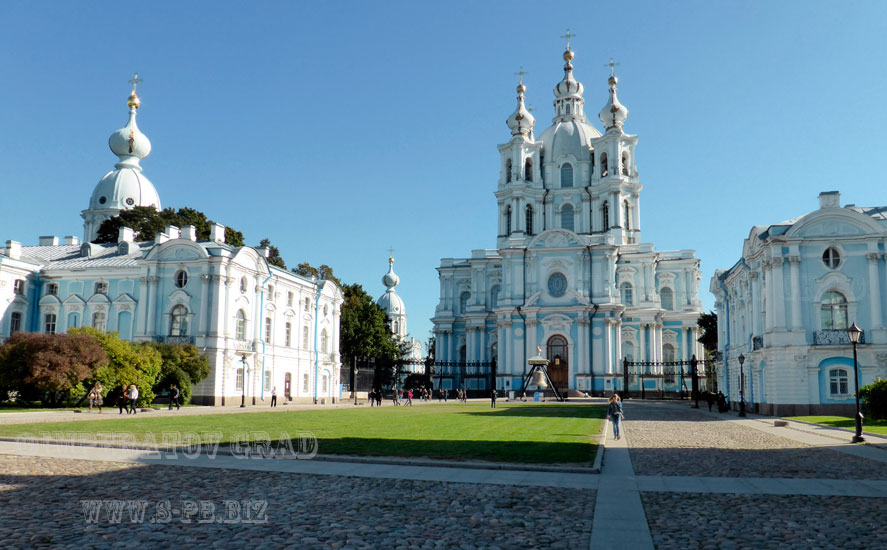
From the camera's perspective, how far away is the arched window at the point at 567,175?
82688 millimetres

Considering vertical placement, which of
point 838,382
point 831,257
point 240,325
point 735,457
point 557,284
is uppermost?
point 557,284

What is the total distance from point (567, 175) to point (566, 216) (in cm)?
485

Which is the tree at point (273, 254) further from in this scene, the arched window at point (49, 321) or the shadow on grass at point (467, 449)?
the shadow on grass at point (467, 449)

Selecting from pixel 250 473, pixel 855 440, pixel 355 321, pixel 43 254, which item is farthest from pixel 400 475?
pixel 355 321

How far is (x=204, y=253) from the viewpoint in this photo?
47344 mm

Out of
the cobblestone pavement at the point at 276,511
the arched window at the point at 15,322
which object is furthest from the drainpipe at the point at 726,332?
the arched window at the point at 15,322

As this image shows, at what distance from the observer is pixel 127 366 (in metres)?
38.7

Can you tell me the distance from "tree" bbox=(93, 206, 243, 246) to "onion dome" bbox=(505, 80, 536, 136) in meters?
34.8

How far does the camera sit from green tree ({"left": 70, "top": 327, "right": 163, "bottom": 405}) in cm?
3819

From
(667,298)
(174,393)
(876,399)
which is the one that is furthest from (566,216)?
(876,399)

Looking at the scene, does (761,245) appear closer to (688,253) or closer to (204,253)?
(204,253)

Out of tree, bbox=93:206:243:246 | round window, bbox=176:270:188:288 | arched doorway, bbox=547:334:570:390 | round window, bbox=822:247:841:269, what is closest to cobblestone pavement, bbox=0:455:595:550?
round window, bbox=822:247:841:269

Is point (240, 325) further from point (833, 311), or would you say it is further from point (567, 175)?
point (567, 175)

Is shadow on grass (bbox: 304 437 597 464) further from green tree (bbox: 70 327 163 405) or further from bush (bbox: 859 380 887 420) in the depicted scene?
green tree (bbox: 70 327 163 405)
